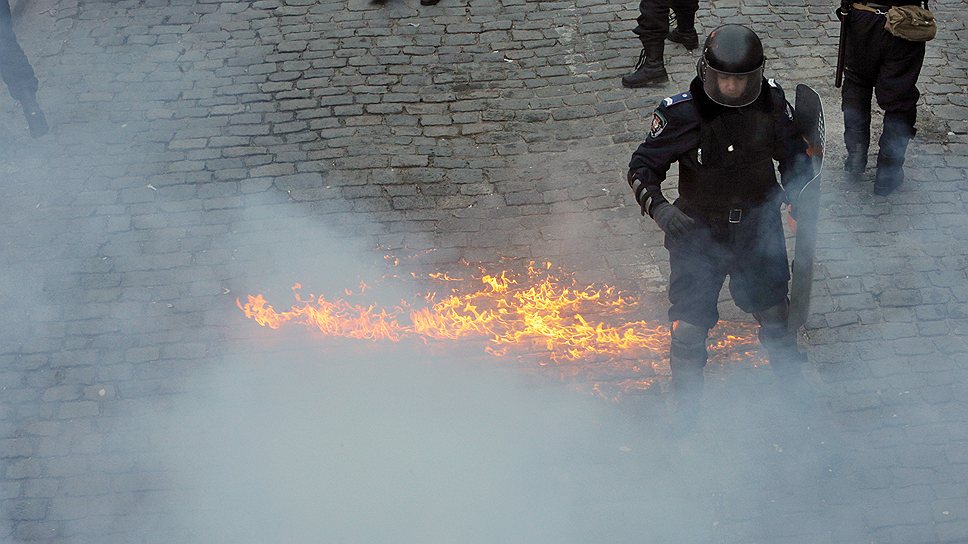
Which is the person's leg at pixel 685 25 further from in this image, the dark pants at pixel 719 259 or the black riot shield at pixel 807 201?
the dark pants at pixel 719 259

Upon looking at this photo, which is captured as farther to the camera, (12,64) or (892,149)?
(12,64)

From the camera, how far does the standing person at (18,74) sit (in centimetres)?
796

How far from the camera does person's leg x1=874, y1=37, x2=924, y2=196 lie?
21.7 feet

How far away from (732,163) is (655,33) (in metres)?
3.61

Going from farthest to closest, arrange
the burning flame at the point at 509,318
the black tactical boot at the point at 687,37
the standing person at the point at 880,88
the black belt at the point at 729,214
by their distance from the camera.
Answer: the black tactical boot at the point at 687,37 → the standing person at the point at 880,88 → the burning flame at the point at 509,318 → the black belt at the point at 729,214

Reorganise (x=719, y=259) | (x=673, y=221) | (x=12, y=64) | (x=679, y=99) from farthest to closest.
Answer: (x=12, y=64) < (x=719, y=259) < (x=679, y=99) < (x=673, y=221)

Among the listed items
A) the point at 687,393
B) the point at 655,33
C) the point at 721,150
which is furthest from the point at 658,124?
the point at 655,33

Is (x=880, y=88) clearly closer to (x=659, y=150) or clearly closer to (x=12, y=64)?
(x=659, y=150)

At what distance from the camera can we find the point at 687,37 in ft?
29.1

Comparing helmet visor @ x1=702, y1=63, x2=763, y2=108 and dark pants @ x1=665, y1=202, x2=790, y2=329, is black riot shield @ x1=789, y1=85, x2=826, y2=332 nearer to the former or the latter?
dark pants @ x1=665, y1=202, x2=790, y2=329

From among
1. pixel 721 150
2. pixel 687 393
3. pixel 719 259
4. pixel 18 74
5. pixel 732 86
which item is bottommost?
pixel 687 393

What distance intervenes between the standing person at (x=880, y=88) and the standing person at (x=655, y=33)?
179 centimetres

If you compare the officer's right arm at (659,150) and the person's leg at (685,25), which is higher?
the officer's right arm at (659,150)

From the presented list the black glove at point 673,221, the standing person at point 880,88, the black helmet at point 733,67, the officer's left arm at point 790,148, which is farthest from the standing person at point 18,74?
the standing person at point 880,88
